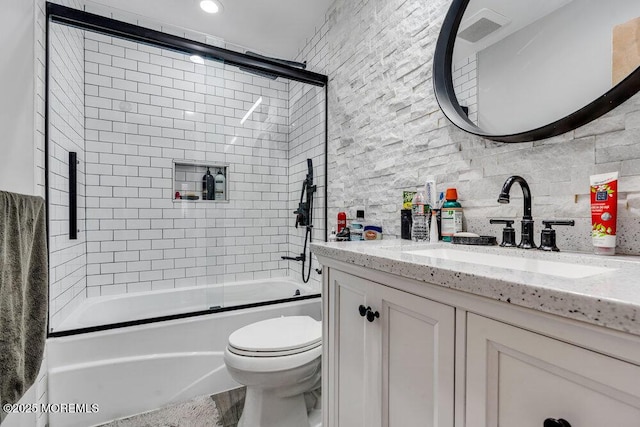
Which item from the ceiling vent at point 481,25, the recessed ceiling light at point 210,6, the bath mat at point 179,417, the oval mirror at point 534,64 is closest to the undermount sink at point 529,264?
the oval mirror at point 534,64

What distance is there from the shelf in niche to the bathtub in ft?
3.47

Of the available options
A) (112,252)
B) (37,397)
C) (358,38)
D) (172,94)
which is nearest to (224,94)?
(172,94)

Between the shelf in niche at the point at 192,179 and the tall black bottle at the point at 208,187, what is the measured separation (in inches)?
0.5

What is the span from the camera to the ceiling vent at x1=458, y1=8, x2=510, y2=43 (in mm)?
1139

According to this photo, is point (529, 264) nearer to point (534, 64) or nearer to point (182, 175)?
point (534, 64)

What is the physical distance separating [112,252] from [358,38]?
241 centimetres

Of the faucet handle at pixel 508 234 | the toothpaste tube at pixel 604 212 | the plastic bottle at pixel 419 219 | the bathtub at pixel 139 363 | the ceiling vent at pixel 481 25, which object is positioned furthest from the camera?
the bathtub at pixel 139 363

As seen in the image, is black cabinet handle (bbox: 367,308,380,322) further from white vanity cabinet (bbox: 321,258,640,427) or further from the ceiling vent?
the ceiling vent

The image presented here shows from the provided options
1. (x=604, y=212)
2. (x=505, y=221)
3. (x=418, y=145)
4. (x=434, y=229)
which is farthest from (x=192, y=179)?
(x=604, y=212)

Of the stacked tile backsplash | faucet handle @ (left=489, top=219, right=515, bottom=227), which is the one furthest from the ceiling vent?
faucet handle @ (left=489, top=219, right=515, bottom=227)

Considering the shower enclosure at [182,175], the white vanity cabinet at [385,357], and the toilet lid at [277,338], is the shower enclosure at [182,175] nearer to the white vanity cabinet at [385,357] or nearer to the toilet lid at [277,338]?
the toilet lid at [277,338]

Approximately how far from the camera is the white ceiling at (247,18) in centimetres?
216

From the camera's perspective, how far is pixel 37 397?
140 centimetres

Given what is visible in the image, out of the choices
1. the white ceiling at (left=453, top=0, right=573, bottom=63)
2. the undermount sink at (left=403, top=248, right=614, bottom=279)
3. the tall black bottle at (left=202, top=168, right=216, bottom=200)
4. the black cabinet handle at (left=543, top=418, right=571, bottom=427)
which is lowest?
the black cabinet handle at (left=543, top=418, right=571, bottom=427)
